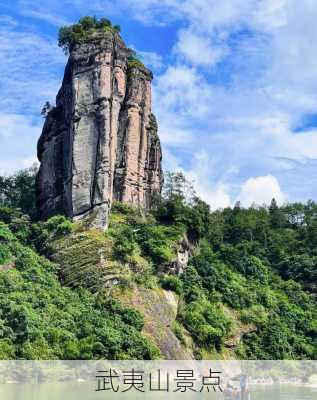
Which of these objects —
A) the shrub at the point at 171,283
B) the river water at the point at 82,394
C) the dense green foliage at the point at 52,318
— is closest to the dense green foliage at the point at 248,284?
the shrub at the point at 171,283

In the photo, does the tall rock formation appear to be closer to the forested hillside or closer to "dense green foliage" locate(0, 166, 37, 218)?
the forested hillside

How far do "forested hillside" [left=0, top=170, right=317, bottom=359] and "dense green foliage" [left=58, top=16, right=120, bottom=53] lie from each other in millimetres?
13167

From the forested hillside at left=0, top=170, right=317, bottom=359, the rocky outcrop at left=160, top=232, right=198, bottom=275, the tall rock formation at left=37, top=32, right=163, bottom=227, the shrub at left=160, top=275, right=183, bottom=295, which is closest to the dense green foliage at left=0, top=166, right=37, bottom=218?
the forested hillside at left=0, top=170, right=317, bottom=359

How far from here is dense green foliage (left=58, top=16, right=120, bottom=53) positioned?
55812mm

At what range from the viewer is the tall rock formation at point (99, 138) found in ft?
172

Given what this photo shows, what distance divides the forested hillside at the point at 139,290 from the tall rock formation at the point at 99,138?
1.96 metres

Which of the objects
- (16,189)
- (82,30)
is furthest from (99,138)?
(16,189)

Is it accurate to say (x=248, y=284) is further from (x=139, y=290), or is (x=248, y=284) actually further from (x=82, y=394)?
(x=82, y=394)

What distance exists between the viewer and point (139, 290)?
46812mm

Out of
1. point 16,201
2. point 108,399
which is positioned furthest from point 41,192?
point 108,399

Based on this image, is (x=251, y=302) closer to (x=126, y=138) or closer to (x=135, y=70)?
(x=126, y=138)

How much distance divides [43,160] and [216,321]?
64.4 feet

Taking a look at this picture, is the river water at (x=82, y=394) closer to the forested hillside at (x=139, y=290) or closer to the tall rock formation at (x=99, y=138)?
the forested hillside at (x=139, y=290)

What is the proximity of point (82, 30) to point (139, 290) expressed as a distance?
71.8 ft
